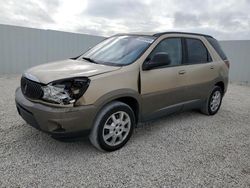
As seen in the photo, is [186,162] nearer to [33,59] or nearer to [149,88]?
[149,88]

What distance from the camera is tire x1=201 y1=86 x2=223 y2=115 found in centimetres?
501

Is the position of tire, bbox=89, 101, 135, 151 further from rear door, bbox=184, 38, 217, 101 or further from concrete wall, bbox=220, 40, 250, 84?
concrete wall, bbox=220, 40, 250, 84

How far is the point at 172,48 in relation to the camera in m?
4.10

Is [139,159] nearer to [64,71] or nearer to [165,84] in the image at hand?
[165,84]

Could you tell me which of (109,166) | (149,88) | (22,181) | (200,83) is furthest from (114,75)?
(200,83)

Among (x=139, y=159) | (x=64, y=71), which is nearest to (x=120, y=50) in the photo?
(x=64, y=71)

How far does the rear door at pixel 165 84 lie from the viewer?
3.57 meters

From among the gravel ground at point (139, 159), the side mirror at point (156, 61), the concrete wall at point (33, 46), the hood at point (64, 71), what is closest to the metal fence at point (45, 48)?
the concrete wall at point (33, 46)

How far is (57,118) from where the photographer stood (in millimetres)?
2770

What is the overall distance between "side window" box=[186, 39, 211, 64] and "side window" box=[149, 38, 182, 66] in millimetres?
238

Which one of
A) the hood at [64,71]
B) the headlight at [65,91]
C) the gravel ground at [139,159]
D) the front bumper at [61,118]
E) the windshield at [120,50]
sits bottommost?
the gravel ground at [139,159]

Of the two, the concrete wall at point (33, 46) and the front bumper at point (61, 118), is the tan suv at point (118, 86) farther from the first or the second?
the concrete wall at point (33, 46)

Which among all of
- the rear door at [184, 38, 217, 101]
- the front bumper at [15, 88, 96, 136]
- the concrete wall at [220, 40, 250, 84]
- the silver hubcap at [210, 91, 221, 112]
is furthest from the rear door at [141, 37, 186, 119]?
the concrete wall at [220, 40, 250, 84]

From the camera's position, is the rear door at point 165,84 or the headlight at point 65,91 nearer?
the headlight at point 65,91
